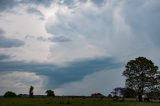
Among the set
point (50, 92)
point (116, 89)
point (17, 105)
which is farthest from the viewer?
point (116, 89)

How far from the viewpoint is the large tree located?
10875 cm

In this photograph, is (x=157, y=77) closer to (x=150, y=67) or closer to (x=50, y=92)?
(x=150, y=67)

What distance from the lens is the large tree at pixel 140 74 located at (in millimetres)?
108750

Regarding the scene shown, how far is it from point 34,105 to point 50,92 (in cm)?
7234

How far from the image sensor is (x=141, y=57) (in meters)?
111

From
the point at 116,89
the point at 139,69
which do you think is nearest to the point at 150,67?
the point at 139,69

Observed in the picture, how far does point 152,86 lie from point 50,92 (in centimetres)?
3843

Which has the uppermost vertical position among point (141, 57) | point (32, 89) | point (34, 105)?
Result: point (141, 57)

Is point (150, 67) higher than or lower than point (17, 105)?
higher

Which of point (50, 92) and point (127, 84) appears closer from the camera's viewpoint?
point (127, 84)

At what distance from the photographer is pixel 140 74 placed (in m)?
110

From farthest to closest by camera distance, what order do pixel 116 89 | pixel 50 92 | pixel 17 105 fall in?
1. pixel 116 89
2. pixel 50 92
3. pixel 17 105

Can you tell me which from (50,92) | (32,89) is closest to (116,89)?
(50,92)

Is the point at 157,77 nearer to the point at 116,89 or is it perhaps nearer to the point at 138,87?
the point at 138,87
